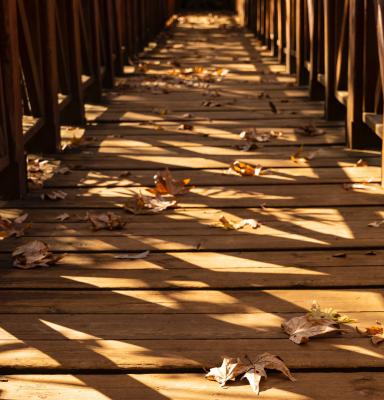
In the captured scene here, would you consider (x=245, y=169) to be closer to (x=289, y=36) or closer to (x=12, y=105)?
(x=12, y=105)

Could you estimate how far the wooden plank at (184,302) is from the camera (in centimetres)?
283

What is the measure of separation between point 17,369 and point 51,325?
317 millimetres

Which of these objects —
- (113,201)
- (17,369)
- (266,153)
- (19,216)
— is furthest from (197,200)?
(17,369)

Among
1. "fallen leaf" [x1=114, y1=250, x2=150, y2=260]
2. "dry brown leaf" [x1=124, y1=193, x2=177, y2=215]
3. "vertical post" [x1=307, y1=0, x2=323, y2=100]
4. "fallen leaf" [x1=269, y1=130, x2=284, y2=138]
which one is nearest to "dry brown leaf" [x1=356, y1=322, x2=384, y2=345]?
"fallen leaf" [x1=114, y1=250, x2=150, y2=260]

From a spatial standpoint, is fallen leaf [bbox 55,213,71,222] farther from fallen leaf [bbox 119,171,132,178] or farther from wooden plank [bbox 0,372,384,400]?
wooden plank [bbox 0,372,384,400]

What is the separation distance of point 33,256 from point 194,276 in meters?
0.65

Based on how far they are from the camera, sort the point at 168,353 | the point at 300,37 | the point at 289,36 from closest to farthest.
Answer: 1. the point at 168,353
2. the point at 300,37
3. the point at 289,36

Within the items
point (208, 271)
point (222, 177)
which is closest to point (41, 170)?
point (222, 177)

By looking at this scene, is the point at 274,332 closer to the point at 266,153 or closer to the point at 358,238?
the point at 358,238

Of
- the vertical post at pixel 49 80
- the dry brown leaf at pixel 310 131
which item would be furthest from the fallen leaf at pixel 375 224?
the vertical post at pixel 49 80

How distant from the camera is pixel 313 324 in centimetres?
263

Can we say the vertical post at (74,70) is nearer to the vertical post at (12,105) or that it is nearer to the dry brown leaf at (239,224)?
the vertical post at (12,105)

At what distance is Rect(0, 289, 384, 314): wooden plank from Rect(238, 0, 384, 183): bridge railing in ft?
5.96

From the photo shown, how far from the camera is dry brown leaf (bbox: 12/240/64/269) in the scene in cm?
334
